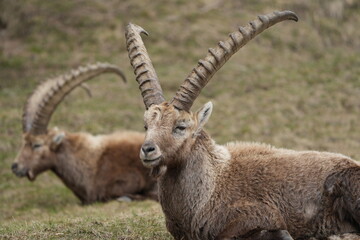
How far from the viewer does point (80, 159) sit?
17.5 m

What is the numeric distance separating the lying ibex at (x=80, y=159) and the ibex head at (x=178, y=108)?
789 centimetres

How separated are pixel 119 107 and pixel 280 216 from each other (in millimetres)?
18762

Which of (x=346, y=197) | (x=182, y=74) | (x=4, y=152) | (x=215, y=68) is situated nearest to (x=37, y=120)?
(x=4, y=152)

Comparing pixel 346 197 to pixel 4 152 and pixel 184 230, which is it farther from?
pixel 4 152

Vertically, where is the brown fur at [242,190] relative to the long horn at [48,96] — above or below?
below

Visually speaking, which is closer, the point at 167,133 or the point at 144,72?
the point at 167,133

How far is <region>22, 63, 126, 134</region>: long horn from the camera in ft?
57.6

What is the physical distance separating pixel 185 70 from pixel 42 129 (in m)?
14.8

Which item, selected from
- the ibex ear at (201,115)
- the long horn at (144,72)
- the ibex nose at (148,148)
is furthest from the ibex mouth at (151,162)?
the long horn at (144,72)

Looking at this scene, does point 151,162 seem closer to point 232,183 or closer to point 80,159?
point 232,183

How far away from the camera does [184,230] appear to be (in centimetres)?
900

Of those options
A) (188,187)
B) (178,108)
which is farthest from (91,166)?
(178,108)

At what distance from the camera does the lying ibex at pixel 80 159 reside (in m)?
17.3

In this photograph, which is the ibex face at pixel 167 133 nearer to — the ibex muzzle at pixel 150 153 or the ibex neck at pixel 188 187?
the ibex muzzle at pixel 150 153
